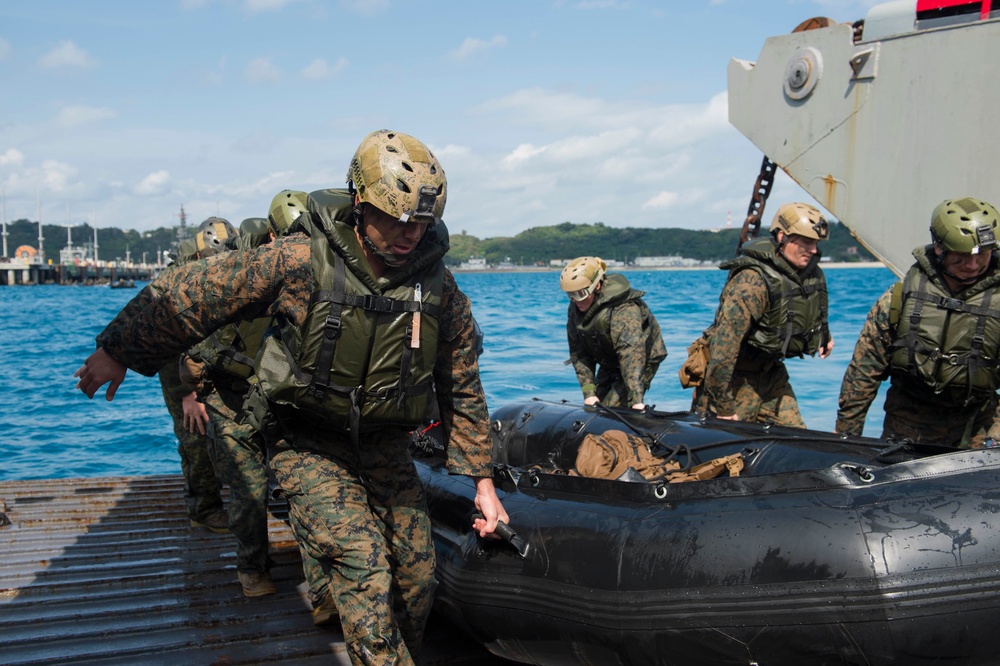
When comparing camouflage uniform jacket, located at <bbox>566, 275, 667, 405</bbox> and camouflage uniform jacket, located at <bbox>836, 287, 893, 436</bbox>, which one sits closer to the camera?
camouflage uniform jacket, located at <bbox>836, 287, 893, 436</bbox>

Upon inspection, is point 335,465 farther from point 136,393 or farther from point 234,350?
point 136,393

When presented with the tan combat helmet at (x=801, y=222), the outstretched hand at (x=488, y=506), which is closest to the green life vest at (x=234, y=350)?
the outstretched hand at (x=488, y=506)

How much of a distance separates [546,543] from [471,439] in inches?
19.0

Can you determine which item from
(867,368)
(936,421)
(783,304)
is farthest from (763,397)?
(936,421)

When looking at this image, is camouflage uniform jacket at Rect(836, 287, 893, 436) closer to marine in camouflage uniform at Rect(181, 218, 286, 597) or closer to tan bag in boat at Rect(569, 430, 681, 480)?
tan bag in boat at Rect(569, 430, 681, 480)

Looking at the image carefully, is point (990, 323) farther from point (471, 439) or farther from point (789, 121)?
point (789, 121)

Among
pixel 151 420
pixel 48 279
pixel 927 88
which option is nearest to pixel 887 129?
pixel 927 88

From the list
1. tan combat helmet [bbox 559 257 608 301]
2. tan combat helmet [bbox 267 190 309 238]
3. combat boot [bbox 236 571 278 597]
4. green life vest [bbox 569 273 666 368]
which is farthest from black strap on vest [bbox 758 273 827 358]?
combat boot [bbox 236 571 278 597]

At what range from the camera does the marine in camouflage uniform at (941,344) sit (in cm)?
438

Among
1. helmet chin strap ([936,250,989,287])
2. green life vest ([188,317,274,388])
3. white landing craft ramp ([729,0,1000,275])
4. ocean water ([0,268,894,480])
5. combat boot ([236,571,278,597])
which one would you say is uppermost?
white landing craft ramp ([729,0,1000,275])

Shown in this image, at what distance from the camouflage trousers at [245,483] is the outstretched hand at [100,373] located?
1.47m

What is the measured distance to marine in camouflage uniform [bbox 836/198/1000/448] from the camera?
4.38m

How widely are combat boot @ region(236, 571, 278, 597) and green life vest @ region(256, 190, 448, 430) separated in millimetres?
1639

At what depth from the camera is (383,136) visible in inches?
119
